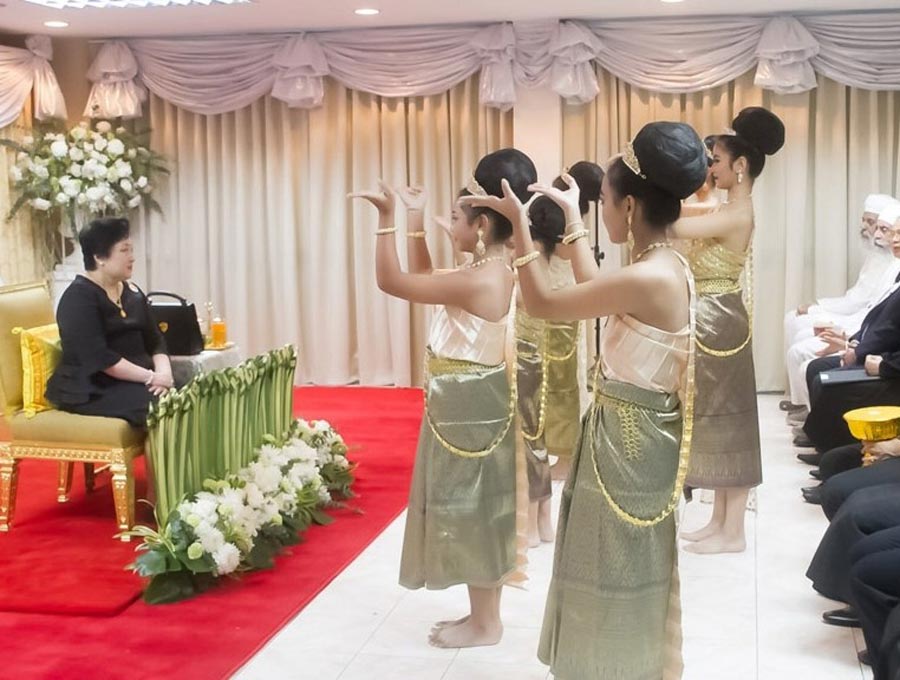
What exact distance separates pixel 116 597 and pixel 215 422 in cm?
83

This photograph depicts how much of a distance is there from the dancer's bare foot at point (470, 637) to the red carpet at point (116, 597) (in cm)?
57

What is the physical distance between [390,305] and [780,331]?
2.65 metres

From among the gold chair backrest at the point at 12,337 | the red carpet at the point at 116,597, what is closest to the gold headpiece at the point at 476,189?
the red carpet at the point at 116,597

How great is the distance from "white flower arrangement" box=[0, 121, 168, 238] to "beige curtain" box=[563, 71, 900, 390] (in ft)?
9.93

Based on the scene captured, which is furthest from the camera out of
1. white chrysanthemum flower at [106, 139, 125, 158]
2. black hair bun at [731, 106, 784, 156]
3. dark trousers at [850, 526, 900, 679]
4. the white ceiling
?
white chrysanthemum flower at [106, 139, 125, 158]

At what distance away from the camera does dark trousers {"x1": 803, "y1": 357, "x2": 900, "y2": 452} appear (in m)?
5.06

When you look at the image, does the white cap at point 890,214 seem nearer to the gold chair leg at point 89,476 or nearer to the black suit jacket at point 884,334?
the black suit jacket at point 884,334

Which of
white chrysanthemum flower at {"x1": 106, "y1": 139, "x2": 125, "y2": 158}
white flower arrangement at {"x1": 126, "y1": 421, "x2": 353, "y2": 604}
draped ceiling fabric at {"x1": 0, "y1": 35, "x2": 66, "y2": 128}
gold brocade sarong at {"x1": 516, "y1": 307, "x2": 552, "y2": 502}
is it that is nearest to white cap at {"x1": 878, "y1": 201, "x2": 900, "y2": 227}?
gold brocade sarong at {"x1": 516, "y1": 307, "x2": 552, "y2": 502}

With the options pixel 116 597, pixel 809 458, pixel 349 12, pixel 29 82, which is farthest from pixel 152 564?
pixel 29 82

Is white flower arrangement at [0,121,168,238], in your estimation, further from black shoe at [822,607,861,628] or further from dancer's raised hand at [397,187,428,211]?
black shoe at [822,607,861,628]

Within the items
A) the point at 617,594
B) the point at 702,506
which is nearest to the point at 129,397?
the point at 702,506

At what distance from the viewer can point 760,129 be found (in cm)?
453

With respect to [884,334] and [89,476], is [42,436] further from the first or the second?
[884,334]

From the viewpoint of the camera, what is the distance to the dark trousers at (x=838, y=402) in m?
5.06
